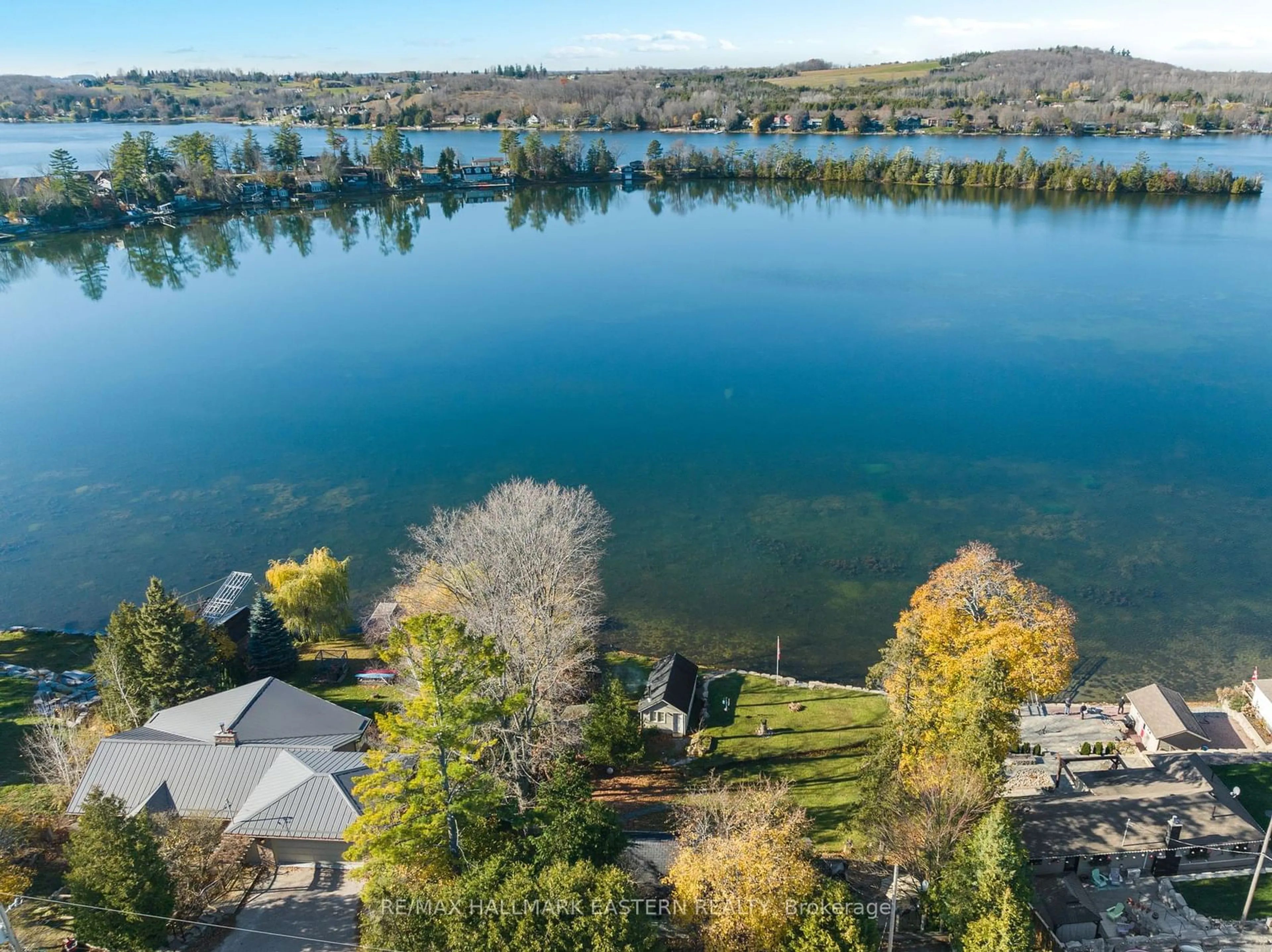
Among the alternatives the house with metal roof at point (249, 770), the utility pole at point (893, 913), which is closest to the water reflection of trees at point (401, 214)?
the house with metal roof at point (249, 770)

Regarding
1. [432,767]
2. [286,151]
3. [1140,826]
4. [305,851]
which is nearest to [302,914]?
[305,851]

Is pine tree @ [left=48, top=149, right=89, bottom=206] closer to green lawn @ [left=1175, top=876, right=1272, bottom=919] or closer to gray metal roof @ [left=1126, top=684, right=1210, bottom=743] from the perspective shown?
gray metal roof @ [left=1126, top=684, right=1210, bottom=743]

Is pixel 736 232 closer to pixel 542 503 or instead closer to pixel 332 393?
pixel 332 393

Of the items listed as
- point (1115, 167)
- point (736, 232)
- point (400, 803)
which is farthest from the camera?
point (1115, 167)

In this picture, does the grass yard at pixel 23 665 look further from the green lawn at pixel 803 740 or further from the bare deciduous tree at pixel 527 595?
the green lawn at pixel 803 740

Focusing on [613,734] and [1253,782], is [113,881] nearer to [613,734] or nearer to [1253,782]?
[613,734]

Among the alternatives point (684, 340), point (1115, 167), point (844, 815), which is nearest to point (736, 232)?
point (684, 340)
